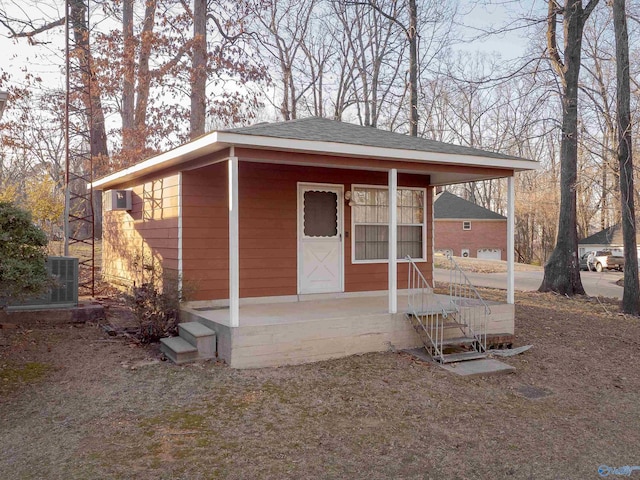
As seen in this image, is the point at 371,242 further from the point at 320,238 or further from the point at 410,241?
the point at 320,238

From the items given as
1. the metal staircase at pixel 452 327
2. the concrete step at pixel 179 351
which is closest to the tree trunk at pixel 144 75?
the concrete step at pixel 179 351

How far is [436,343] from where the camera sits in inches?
242

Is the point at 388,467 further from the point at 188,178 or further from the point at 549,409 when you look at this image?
the point at 188,178

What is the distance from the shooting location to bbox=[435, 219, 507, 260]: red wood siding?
99.0 ft

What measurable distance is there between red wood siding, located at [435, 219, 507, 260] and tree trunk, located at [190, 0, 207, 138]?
61.0 ft

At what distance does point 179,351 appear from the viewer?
545cm

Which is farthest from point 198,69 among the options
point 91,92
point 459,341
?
point 459,341

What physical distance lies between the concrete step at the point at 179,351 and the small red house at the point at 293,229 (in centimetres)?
30

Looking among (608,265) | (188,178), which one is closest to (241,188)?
(188,178)

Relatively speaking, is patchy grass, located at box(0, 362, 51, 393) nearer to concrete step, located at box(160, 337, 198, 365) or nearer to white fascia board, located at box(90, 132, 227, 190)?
concrete step, located at box(160, 337, 198, 365)

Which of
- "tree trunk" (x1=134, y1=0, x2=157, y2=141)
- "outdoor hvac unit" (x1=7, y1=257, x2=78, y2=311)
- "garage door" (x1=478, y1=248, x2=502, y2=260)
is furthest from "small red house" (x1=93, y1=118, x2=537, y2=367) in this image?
"garage door" (x1=478, y1=248, x2=502, y2=260)

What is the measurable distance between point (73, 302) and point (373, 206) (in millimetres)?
4620

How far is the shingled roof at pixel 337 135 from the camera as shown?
5777 millimetres

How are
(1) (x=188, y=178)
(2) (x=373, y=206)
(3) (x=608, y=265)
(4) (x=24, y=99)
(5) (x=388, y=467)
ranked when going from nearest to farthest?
(5) (x=388, y=467)
(1) (x=188, y=178)
(2) (x=373, y=206)
(4) (x=24, y=99)
(3) (x=608, y=265)
